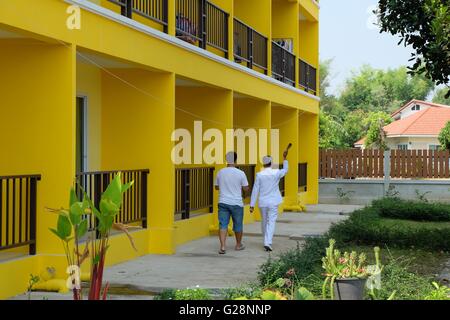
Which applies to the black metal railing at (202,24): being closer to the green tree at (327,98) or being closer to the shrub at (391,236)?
the shrub at (391,236)

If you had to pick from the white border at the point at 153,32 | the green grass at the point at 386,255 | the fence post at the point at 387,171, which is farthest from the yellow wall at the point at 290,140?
the green grass at the point at 386,255

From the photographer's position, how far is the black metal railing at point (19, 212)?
10127mm

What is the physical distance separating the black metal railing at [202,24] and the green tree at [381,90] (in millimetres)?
82823

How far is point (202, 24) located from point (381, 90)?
8879 centimetres

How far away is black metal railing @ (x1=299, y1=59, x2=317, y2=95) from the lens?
2675 centimetres

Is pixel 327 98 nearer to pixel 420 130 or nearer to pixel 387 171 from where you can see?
pixel 420 130

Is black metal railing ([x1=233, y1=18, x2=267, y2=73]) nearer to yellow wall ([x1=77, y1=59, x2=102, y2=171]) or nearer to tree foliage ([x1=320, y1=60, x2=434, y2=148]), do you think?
yellow wall ([x1=77, y1=59, x2=102, y2=171])

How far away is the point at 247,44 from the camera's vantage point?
20.0 metres

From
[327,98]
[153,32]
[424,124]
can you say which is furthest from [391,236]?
[327,98]

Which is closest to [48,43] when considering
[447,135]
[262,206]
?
[262,206]

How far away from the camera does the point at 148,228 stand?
14.3 m

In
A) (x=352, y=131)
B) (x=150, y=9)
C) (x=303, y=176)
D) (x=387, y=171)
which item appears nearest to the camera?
(x=150, y=9)

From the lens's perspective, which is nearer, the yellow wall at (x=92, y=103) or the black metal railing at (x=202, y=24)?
the yellow wall at (x=92, y=103)

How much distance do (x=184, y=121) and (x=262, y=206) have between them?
442cm
